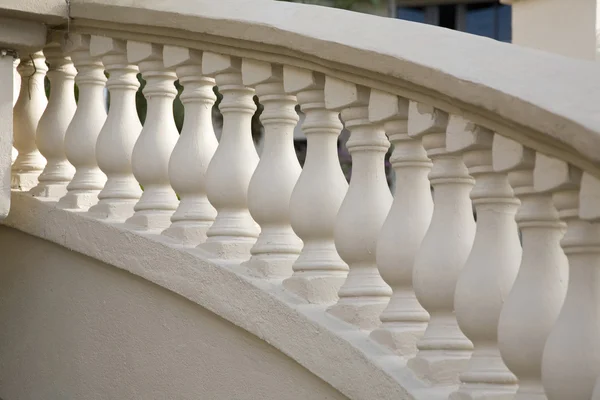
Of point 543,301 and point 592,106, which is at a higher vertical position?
point 592,106

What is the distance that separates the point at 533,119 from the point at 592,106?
0.37 ft

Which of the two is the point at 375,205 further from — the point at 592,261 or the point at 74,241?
the point at 74,241

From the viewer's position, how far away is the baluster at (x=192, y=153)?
2875 millimetres

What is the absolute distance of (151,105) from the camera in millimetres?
3041

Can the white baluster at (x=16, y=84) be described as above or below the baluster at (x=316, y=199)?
above

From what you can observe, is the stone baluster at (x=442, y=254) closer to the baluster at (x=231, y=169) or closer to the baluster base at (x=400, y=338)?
the baluster base at (x=400, y=338)

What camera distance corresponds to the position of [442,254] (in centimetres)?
220

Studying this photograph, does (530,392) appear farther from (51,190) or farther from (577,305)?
(51,190)

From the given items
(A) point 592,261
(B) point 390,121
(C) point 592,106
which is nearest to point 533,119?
(C) point 592,106

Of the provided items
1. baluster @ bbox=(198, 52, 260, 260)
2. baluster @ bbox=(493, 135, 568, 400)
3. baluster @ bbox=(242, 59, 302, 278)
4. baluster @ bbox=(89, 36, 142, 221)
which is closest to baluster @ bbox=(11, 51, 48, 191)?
baluster @ bbox=(89, 36, 142, 221)

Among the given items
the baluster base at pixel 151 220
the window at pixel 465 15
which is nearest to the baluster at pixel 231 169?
the baluster base at pixel 151 220

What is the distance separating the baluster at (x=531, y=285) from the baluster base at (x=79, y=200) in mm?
1657

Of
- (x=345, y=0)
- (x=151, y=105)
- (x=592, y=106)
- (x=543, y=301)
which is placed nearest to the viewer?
(x=592, y=106)

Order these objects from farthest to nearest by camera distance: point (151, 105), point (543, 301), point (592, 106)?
1. point (151, 105)
2. point (543, 301)
3. point (592, 106)
